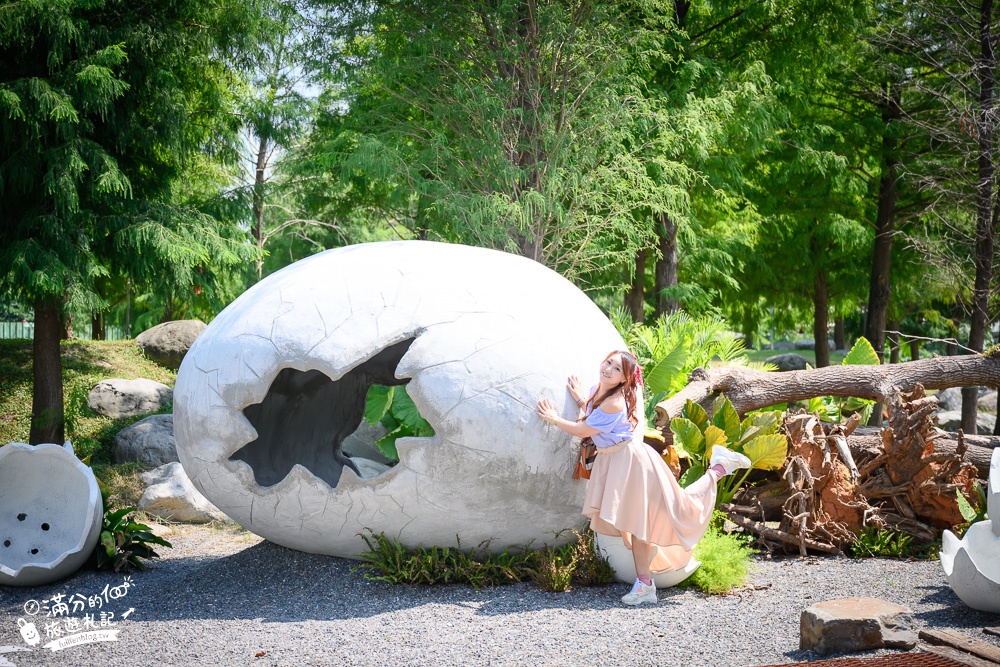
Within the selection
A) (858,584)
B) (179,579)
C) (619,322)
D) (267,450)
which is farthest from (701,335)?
(179,579)

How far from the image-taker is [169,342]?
16.5 metres

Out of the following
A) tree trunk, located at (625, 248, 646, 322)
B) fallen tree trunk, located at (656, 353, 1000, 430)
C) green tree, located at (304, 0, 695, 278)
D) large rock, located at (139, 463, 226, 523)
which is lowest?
large rock, located at (139, 463, 226, 523)

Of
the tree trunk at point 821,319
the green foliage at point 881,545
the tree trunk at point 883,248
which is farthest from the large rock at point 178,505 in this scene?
the tree trunk at point 821,319

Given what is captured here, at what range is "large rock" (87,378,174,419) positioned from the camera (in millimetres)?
13250

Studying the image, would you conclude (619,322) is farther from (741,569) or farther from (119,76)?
(119,76)

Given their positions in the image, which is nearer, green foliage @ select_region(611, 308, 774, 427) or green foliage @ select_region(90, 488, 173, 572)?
green foliage @ select_region(90, 488, 173, 572)

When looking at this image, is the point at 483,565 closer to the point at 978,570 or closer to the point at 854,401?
the point at 978,570

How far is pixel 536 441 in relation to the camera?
5.60 m

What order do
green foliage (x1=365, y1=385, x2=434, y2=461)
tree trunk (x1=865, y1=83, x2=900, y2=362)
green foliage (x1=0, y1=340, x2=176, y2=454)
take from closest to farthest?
1. green foliage (x1=365, y1=385, x2=434, y2=461)
2. green foliage (x1=0, y1=340, x2=176, y2=454)
3. tree trunk (x1=865, y1=83, x2=900, y2=362)

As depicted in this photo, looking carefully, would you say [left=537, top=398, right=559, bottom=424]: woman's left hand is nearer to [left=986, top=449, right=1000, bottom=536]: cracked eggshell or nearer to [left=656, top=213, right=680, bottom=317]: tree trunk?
[left=986, top=449, right=1000, bottom=536]: cracked eggshell

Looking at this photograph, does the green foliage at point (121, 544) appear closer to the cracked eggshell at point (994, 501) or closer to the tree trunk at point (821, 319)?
the cracked eggshell at point (994, 501)

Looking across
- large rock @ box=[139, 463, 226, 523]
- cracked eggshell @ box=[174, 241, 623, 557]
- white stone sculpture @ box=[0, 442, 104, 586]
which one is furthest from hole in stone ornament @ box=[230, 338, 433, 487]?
large rock @ box=[139, 463, 226, 523]

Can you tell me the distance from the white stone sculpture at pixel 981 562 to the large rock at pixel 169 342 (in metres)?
14.1

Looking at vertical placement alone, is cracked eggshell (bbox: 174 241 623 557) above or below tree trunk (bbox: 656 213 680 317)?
below
